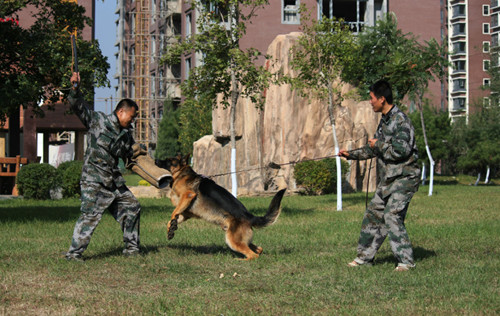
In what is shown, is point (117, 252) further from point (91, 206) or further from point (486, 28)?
point (486, 28)

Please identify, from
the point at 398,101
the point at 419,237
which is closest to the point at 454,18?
the point at 398,101

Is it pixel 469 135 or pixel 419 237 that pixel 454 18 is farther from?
pixel 419 237

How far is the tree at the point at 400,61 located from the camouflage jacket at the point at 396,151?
17.0 meters

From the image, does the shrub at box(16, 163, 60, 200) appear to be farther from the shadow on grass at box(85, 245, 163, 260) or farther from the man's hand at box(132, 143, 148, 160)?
the man's hand at box(132, 143, 148, 160)

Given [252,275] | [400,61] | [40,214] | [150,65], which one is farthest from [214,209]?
[150,65]

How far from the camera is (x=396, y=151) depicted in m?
8.02

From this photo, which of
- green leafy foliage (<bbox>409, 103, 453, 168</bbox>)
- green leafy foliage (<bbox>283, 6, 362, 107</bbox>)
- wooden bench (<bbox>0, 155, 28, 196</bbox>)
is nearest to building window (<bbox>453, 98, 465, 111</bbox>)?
green leafy foliage (<bbox>409, 103, 453, 168</bbox>)

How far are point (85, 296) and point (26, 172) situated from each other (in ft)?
59.9

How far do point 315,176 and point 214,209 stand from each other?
63.4 ft

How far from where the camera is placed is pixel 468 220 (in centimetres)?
1524

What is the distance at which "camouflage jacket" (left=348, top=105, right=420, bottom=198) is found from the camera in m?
8.03

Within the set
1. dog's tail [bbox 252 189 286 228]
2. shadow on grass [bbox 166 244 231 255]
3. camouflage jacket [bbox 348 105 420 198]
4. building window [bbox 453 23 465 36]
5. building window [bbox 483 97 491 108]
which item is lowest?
shadow on grass [bbox 166 244 231 255]

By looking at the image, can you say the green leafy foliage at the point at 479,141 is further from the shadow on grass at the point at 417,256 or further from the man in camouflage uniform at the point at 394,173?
the man in camouflage uniform at the point at 394,173

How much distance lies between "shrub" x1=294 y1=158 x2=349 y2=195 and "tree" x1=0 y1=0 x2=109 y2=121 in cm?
1392
